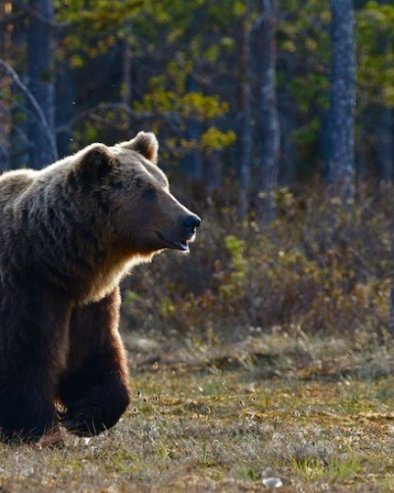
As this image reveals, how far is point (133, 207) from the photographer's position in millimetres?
6551

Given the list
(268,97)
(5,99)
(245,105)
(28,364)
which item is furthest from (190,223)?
(245,105)

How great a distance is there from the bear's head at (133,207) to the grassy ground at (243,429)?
1.01 metres

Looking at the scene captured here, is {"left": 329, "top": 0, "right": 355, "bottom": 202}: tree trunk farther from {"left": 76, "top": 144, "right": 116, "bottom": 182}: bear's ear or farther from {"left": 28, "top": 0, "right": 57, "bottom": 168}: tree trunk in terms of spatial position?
{"left": 76, "top": 144, "right": 116, "bottom": 182}: bear's ear

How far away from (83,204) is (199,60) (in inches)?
697

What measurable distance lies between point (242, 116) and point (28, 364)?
16.0m

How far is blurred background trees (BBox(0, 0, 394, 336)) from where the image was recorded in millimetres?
12945

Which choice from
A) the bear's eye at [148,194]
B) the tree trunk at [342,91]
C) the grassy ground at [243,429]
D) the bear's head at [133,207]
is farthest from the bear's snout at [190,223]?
the tree trunk at [342,91]

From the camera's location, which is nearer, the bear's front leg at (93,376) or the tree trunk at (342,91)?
the bear's front leg at (93,376)

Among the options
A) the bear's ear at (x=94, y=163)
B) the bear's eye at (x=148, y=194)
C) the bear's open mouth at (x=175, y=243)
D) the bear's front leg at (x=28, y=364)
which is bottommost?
the bear's front leg at (x=28, y=364)

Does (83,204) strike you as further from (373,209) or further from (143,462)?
(373,209)

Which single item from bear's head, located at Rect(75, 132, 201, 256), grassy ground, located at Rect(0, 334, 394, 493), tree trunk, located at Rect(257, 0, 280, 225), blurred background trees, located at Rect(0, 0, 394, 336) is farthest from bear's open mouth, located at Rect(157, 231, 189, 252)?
tree trunk, located at Rect(257, 0, 280, 225)

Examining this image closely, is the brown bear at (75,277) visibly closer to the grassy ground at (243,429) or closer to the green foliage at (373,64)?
the grassy ground at (243,429)

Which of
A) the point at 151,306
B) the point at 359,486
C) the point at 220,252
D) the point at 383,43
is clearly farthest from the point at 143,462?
the point at 383,43

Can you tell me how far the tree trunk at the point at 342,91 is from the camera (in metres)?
17.4
